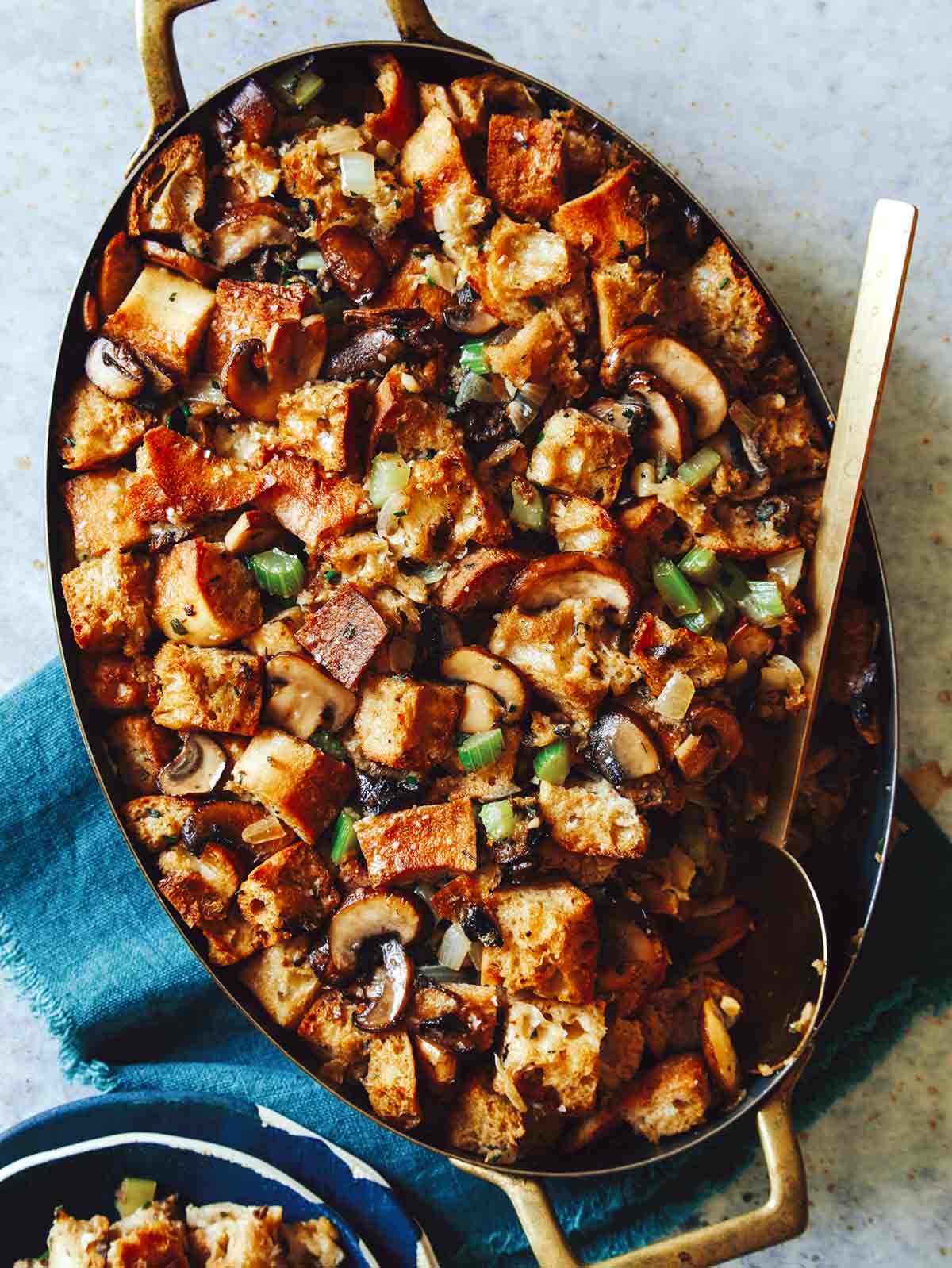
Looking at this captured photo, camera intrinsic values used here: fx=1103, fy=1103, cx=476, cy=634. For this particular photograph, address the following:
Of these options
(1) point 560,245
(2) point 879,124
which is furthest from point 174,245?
(2) point 879,124

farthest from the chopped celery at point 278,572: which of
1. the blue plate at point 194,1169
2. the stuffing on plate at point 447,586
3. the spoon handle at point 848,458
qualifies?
the blue plate at point 194,1169

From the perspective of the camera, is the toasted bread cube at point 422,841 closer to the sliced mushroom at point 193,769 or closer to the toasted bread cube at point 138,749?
the sliced mushroom at point 193,769

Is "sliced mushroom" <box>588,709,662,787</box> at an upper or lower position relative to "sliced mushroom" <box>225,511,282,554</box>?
lower

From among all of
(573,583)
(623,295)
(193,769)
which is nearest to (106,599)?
(193,769)

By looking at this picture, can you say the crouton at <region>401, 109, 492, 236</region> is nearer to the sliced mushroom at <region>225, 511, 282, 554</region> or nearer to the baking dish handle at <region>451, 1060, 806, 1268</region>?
the sliced mushroom at <region>225, 511, 282, 554</region>

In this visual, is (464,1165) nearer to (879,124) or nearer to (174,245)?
(174,245)

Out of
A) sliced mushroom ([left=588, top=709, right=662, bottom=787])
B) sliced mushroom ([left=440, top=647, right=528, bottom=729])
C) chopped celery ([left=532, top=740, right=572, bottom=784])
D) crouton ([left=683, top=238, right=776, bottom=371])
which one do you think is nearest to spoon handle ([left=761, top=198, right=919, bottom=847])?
crouton ([left=683, top=238, right=776, bottom=371])

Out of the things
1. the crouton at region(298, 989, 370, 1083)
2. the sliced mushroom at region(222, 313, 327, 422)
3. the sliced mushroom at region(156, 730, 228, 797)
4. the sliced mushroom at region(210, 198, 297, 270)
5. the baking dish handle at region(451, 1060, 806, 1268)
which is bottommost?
the baking dish handle at region(451, 1060, 806, 1268)
